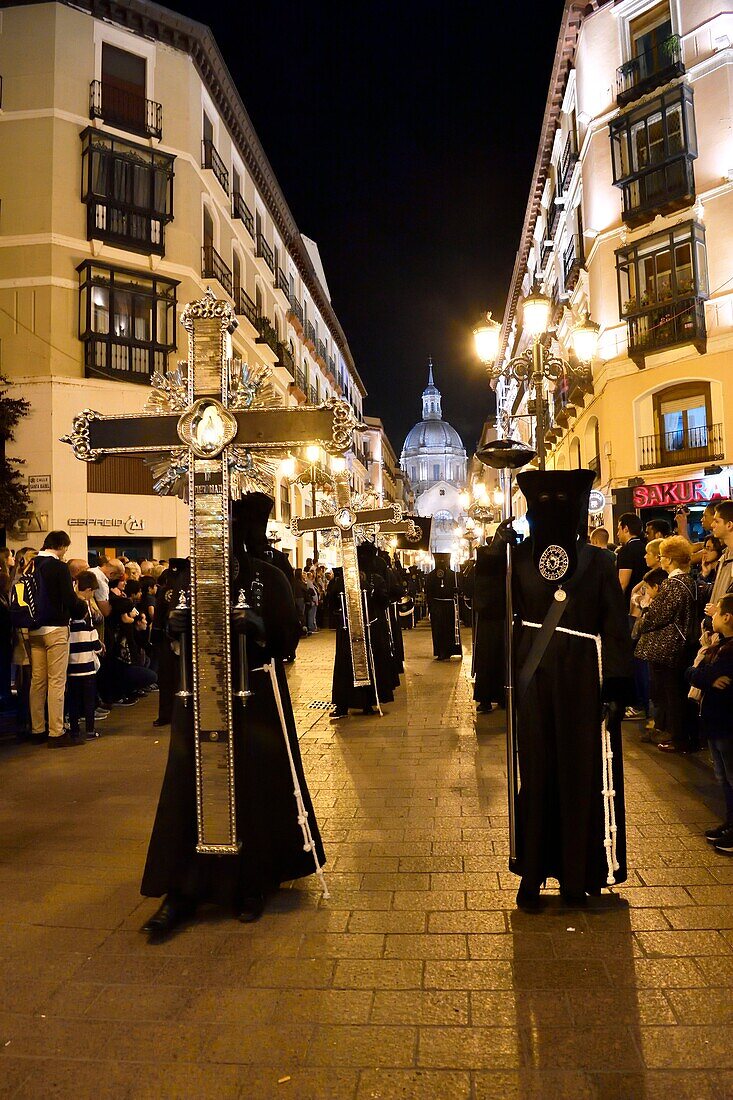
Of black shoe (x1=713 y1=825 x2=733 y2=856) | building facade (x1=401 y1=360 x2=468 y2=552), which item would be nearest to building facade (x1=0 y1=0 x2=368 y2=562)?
black shoe (x1=713 y1=825 x2=733 y2=856)

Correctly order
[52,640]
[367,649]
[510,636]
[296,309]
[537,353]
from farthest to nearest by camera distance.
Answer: [296,309], [367,649], [537,353], [52,640], [510,636]

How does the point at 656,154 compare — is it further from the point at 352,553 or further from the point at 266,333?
the point at 352,553

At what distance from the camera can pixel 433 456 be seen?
13112 centimetres

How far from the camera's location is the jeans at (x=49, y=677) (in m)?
8.09

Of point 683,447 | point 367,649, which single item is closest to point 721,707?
point 367,649

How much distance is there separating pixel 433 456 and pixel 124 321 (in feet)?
363

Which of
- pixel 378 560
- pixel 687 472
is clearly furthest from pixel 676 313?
pixel 378 560

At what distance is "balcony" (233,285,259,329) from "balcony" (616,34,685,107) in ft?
43.3

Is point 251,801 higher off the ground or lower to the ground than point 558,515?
lower

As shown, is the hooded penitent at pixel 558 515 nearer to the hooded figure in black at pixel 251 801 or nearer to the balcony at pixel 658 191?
the hooded figure in black at pixel 251 801

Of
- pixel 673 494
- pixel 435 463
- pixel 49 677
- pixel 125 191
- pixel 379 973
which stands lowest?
pixel 379 973

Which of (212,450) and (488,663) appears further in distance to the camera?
(488,663)

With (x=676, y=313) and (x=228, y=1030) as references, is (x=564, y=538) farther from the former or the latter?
(x=676, y=313)

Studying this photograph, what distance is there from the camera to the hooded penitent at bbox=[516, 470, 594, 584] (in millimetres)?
4164
